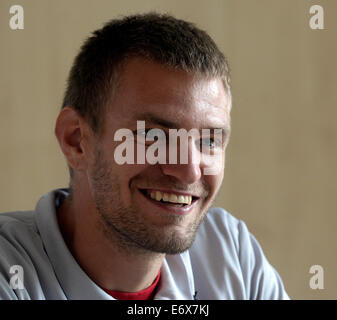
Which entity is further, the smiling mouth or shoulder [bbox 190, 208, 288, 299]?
shoulder [bbox 190, 208, 288, 299]

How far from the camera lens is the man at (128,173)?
1052 mm

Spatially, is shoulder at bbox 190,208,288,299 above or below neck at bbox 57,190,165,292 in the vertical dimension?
below

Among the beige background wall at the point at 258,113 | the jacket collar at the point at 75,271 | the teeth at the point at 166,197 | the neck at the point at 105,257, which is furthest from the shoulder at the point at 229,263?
the beige background wall at the point at 258,113

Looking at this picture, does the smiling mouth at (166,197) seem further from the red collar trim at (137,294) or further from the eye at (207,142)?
the red collar trim at (137,294)

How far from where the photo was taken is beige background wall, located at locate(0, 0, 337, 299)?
199 centimetres

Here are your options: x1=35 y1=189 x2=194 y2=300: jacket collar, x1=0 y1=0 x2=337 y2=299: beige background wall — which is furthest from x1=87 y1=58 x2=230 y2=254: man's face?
x1=0 y1=0 x2=337 y2=299: beige background wall

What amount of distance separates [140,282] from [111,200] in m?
0.21

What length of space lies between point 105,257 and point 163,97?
374 mm

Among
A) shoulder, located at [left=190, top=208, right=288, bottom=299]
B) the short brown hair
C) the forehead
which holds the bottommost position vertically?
shoulder, located at [left=190, top=208, right=288, bottom=299]

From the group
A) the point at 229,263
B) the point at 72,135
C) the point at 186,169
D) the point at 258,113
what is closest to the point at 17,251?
the point at 72,135

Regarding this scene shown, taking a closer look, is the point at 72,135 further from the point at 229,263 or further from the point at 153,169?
the point at 229,263

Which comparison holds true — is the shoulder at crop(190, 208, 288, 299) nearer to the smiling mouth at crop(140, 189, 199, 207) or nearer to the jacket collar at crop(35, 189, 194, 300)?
the jacket collar at crop(35, 189, 194, 300)

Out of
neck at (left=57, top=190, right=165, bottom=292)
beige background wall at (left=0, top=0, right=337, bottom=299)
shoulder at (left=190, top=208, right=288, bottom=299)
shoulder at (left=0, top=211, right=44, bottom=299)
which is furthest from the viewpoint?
beige background wall at (left=0, top=0, right=337, bottom=299)

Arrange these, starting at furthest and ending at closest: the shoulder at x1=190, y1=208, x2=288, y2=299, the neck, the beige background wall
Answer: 1. the beige background wall
2. the shoulder at x1=190, y1=208, x2=288, y2=299
3. the neck
